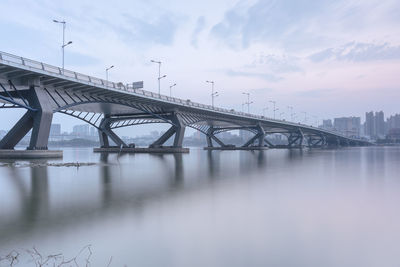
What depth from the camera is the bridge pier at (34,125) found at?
4572 centimetres

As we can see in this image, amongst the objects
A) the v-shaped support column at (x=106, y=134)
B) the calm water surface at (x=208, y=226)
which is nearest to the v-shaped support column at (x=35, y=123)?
the calm water surface at (x=208, y=226)

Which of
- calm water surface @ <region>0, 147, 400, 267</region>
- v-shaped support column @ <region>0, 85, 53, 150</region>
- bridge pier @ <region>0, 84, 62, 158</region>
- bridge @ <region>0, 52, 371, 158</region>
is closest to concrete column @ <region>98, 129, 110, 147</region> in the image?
bridge @ <region>0, 52, 371, 158</region>

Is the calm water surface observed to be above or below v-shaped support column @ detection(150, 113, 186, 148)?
below

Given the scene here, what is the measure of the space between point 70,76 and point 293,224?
46478 millimetres

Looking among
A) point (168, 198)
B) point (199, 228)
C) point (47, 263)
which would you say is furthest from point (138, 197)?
point (47, 263)

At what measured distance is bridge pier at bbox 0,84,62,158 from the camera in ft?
150

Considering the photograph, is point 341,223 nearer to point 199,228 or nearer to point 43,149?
point 199,228

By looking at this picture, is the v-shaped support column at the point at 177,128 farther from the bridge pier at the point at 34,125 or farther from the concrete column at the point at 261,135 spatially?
the concrete column at the point at 261,135

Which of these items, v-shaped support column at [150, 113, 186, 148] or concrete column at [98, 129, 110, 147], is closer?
v-shaped support column at [150, 113, 186, 148]

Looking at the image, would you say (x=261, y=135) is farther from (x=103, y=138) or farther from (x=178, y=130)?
(x=103, y=138)

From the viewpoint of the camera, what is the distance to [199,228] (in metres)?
9.32

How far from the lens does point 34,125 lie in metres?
46.0

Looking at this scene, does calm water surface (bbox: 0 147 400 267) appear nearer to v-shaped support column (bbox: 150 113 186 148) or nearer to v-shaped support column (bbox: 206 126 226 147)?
v-shaped support column (bbox: 150 113 186 148)

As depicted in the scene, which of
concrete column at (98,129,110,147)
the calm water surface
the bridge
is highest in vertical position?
the bridge
